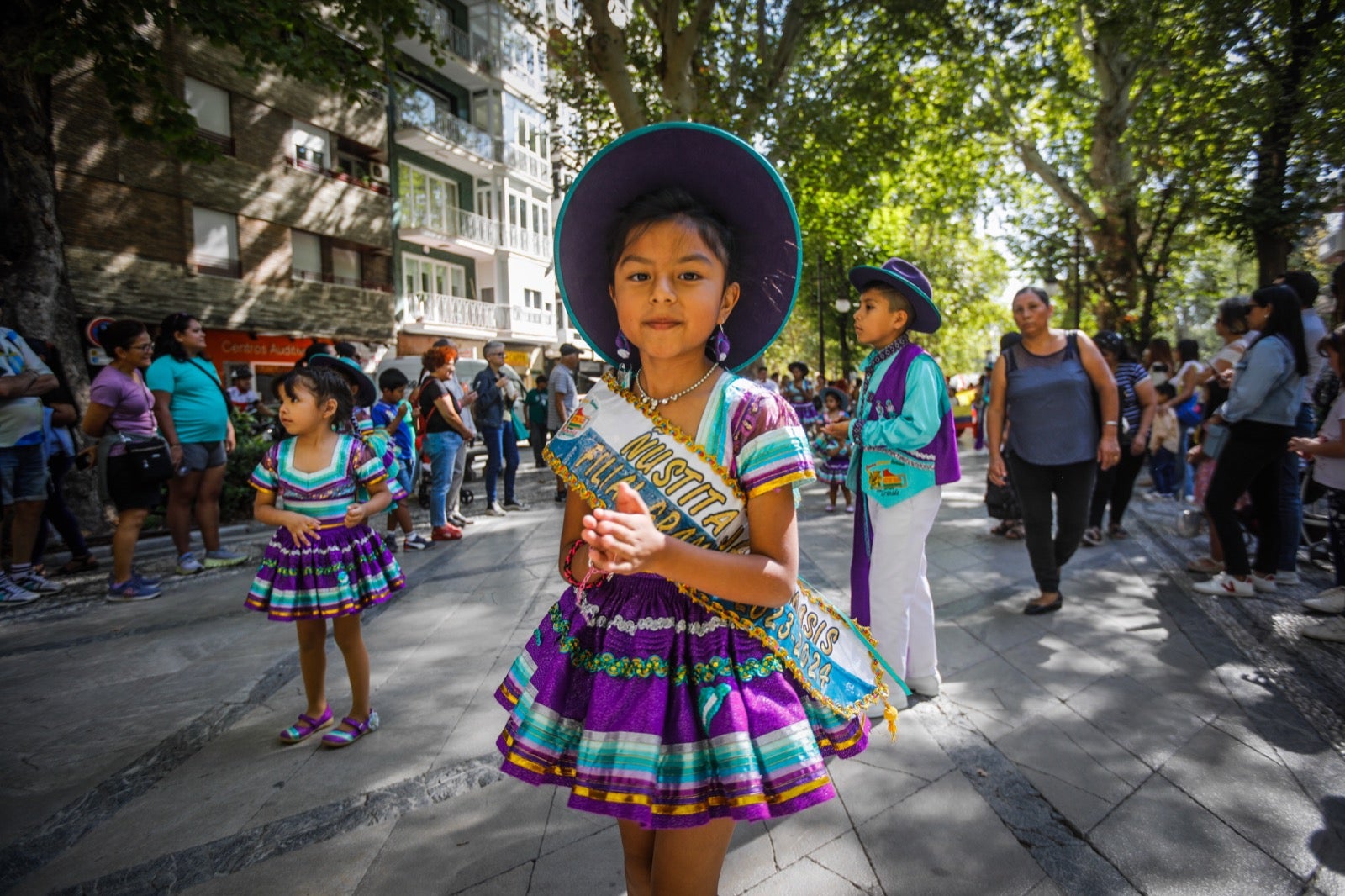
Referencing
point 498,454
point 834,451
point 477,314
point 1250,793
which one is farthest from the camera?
point 477,314

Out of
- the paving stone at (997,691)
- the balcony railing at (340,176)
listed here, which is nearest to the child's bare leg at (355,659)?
the paving stone at (997,691)

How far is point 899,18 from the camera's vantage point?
11422 mm

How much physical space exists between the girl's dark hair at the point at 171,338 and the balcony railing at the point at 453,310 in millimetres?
20030

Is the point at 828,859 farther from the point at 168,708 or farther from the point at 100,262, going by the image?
the point at 100,262

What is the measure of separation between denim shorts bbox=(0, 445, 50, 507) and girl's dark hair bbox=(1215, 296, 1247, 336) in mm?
9297

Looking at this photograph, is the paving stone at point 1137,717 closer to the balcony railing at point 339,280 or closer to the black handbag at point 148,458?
the black handbag at point 148,458

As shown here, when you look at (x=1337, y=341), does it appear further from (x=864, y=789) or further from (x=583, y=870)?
(x=583, y=870)

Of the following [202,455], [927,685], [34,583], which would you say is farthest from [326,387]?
[34,583]

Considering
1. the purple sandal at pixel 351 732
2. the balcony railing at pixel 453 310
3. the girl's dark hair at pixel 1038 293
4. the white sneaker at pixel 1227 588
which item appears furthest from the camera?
the balcony railing at pixel 453 310

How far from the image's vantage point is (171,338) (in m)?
5.86

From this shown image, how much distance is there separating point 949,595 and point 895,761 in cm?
253

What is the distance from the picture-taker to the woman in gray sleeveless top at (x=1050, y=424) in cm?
441

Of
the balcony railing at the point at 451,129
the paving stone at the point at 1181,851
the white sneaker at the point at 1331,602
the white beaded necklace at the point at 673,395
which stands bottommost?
the paving stone at the point at 1181,851

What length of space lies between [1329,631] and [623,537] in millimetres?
4881
